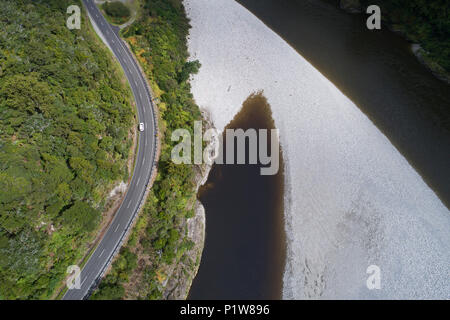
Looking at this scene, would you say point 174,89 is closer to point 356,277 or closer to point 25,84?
point 25,84

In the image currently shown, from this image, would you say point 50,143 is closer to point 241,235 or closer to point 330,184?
point 241,235

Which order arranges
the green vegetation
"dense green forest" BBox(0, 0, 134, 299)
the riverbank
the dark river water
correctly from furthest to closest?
the green vegetation < the riverbank < the dark river water < "dense green forest" BBox(0, 0, 134, 299)

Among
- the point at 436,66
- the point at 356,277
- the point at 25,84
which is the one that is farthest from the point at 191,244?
the point at 436,66

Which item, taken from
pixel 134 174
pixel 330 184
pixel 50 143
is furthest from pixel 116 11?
pixel 330 184

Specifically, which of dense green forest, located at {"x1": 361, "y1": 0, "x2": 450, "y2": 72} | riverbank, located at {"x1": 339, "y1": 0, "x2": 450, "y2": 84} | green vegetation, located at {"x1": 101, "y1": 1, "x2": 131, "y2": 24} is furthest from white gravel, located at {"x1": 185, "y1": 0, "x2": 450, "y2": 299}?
dense green forest, located at {"x1": 361, "y1": 0, "x2": 450, "y2": 72}

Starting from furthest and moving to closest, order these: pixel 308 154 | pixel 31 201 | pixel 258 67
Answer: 1. pixel 258 67
2. pixel 308 154
3. pixel 31 201

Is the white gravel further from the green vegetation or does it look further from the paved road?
the green vegetation

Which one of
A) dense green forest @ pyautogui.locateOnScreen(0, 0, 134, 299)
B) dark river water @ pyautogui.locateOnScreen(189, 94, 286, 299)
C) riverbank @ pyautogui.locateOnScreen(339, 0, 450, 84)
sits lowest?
dark river water @ pyautogui.locateOnScreen(189, 94, 286, 299)
